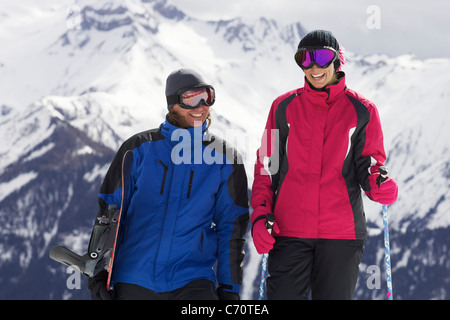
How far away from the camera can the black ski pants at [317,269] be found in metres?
5.33

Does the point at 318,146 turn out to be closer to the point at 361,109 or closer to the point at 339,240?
the point at 361,109

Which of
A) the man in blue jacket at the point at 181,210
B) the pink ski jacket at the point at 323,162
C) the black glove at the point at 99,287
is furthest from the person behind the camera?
the pink ski jacket at the point at 323,162

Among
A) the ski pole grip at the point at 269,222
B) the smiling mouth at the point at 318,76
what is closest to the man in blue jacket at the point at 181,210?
the ski pole grip at the point at 269,222

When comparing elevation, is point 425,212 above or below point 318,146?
above

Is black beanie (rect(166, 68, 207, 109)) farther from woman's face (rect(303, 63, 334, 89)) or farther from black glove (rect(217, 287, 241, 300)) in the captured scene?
black glove (rect(217, 287, 241, 300))

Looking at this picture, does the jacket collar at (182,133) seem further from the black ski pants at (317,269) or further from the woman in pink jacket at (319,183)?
the black ski pants at (317,269)

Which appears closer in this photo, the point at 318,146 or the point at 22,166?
the point at 318,146

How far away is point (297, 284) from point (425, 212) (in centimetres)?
19557

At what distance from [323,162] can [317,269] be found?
3.55 feet

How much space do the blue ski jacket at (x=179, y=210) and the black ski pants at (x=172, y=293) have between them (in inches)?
1.9

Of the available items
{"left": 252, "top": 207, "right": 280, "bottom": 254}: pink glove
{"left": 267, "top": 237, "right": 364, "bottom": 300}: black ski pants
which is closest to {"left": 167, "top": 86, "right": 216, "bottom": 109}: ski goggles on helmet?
{"left": 252, "top": 207, "right": 280, "bottom": 254}: pink glove
